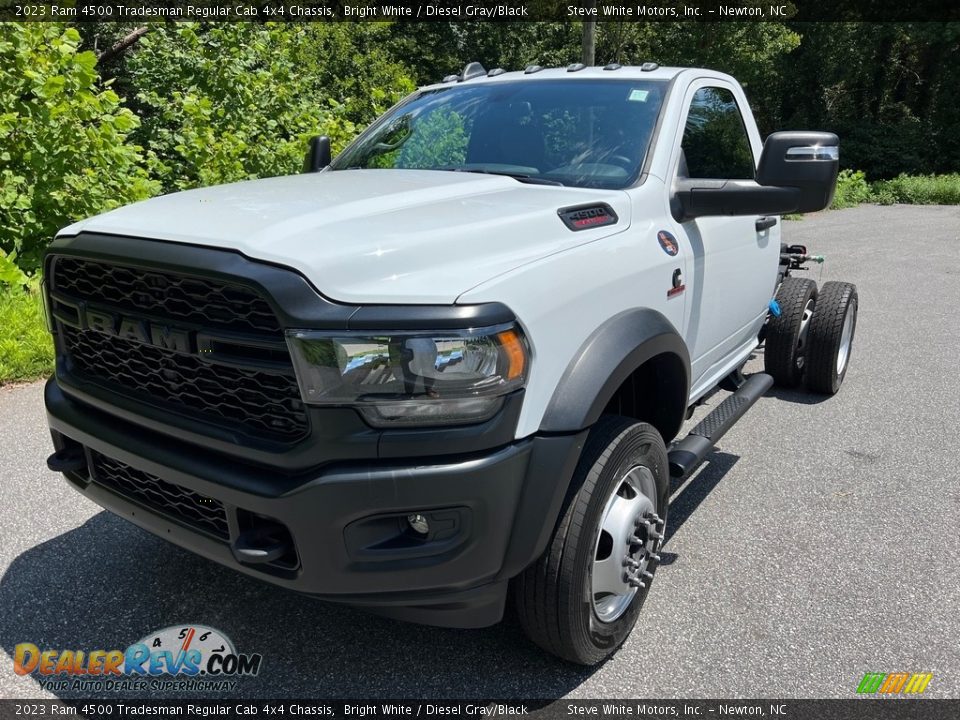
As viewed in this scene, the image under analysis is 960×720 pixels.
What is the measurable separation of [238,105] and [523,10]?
2013cm

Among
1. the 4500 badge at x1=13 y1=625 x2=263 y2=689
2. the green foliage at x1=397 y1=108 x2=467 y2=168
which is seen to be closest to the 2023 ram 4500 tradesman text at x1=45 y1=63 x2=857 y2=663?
the green foliage at x1=397 y1=108 x2=467 y2=168

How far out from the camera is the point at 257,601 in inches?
115

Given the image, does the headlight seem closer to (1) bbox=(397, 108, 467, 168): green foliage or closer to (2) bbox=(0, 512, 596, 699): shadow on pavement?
(2) bbox=(0, 512, 596, 699): shadow on pavement

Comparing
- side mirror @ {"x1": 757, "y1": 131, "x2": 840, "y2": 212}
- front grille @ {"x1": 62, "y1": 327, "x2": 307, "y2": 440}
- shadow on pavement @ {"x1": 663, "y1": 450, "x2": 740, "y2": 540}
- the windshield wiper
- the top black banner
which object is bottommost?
shadow on pavement @ {"x1": 663, "y1": 450, "x2": 740, "y2": 540}

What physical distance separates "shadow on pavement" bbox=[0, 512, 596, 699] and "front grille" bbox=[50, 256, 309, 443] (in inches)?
35.4

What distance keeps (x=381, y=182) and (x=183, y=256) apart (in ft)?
3.36

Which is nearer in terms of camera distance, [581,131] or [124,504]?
[124,504]

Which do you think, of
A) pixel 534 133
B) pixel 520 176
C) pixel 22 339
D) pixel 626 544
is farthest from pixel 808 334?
pixel 22 339

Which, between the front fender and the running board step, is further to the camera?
the running board step

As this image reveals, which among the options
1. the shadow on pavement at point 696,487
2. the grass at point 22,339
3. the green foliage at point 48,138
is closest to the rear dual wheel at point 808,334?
the shadow on pavement at point 696,487

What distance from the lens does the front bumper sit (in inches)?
77.9

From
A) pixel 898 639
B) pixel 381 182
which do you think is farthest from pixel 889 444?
pixel 381 182

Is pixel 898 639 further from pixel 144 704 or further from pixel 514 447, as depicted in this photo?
pixel 144 704

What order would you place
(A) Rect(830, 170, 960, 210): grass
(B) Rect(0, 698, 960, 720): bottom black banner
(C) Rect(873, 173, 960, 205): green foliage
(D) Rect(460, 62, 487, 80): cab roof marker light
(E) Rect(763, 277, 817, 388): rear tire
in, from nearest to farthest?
(B) Rect(0, 698, 960, 720): bottom black banner < (D) Rect(460, 62, 487, 80): cab roof marker light < (E) Rect(763, 277, 817, 388): rear tire < (A) Rect(830, 170, 960, 210): grass < (C) Rect(873, 173, 960, 205): green foliage
